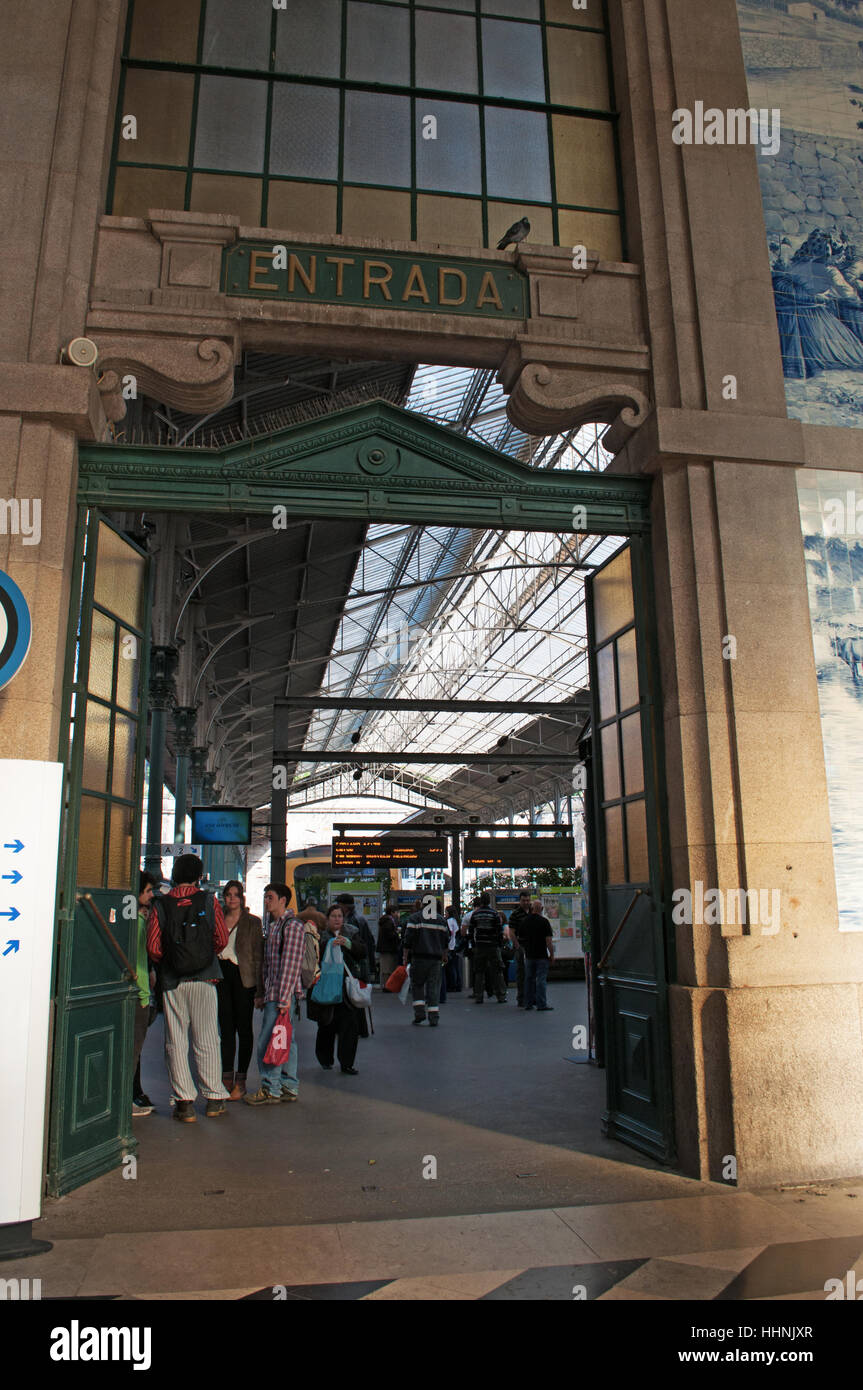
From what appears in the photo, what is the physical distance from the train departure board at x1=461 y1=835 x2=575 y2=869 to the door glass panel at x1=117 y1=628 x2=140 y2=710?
1558 centimetres

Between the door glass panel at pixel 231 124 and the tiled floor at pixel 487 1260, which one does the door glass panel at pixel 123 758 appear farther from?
the door glass panel at pixel 231 124

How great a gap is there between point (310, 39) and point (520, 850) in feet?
56.1

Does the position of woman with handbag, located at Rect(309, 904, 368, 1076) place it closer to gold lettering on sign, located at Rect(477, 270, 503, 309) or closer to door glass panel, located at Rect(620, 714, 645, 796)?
door glass panel, located at Rect(620, 714, 645, 796)

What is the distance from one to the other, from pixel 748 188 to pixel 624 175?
0.94 m

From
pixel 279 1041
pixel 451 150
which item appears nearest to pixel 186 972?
pixel 279 1041

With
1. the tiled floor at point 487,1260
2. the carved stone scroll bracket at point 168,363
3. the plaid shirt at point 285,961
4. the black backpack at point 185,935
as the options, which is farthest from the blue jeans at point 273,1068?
the carved stone scroll bracket at point 168,363

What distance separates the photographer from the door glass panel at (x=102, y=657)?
20.2ft

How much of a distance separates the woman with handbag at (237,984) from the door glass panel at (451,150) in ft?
19.1

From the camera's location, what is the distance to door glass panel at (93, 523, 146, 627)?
249 inches

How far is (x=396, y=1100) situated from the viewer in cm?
793

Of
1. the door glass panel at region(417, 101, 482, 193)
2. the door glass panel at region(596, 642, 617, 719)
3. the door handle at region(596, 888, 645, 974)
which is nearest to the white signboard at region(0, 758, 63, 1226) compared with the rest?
the door handle at region(596, 888, 645, 974)

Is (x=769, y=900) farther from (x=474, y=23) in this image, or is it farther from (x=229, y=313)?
(x=474, y=23)

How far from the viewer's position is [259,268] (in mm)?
6559
